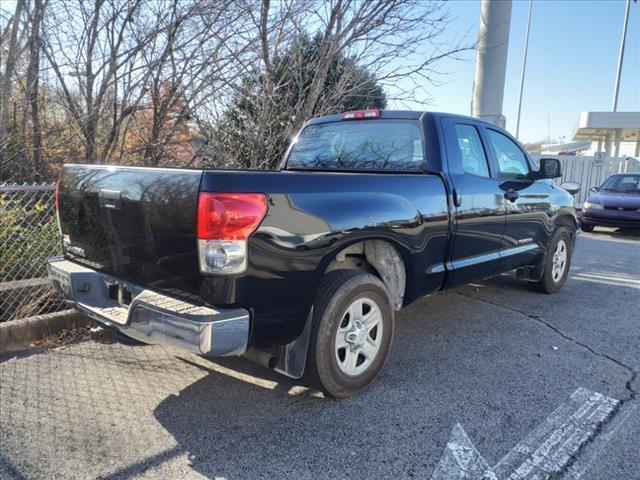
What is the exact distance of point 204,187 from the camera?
2.46 meters

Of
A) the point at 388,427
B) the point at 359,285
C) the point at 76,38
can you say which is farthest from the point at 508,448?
the point at 76,38

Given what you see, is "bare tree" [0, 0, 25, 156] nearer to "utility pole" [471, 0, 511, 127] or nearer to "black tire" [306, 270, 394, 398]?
"black tire" [306, 270, 394, 398]

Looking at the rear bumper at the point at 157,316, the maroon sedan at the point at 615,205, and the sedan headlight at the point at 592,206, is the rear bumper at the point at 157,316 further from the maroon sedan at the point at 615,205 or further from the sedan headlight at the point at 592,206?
the sedan headlight at the point at 592,206

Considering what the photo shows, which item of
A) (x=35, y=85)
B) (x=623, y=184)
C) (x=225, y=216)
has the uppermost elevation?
(x=35, y=85)

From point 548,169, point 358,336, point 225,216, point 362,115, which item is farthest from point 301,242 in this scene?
point 548,169

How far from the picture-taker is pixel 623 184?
12938 mm

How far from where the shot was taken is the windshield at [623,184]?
1255cm

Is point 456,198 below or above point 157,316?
above

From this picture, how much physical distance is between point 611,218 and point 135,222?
1238 cm

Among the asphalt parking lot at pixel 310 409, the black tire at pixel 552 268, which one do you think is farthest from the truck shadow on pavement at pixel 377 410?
the black tire at pixel 552 268

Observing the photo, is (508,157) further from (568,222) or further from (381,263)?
(381,263)

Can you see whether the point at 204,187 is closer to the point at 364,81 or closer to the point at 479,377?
the point at 479,377

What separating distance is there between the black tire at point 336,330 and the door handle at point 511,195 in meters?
2.01

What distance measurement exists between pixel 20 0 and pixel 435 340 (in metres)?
6.48
